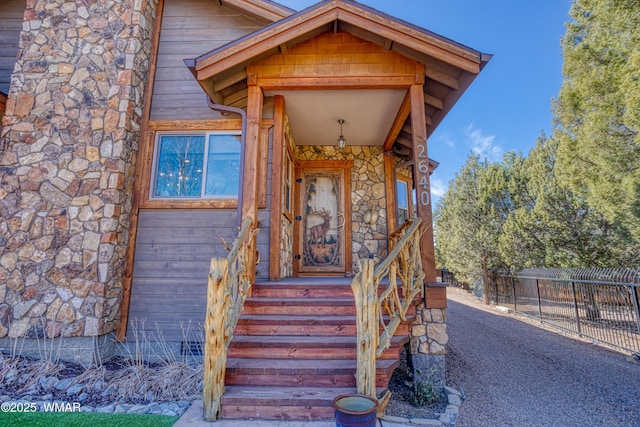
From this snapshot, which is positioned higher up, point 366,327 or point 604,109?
point 604,109

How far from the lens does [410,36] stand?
3.88 m

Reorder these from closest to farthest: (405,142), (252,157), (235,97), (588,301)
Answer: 1. (252,157)
2. (235,97)
3. (405,142)
4. (588,301)

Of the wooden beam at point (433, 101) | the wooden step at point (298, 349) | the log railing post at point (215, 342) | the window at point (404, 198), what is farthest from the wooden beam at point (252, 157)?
the window at point (404, 198)

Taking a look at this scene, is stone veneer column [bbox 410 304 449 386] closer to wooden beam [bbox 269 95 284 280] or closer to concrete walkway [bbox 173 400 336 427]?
concrete walkway [bbox 173 400 336 427]

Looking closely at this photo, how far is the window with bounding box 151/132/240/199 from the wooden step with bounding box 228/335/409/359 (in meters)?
2.42

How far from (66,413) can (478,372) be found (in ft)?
16.4

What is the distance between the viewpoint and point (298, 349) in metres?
3.04

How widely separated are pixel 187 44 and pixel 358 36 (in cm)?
314

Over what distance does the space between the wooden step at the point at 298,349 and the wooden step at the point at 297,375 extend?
17 cm

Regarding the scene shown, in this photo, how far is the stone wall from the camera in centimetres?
646

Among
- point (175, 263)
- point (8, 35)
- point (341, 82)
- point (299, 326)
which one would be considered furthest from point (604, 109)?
point (8, 35)

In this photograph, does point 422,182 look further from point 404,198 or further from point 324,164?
point 404,198

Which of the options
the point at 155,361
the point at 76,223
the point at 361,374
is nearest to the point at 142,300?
the point at 155,361

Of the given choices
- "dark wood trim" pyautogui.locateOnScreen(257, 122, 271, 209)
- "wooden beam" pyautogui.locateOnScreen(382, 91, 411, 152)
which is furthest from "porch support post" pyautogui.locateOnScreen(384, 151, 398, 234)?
"dark wood trim" pyautogui.locateOnScreen(257, 122, 271, 209)
